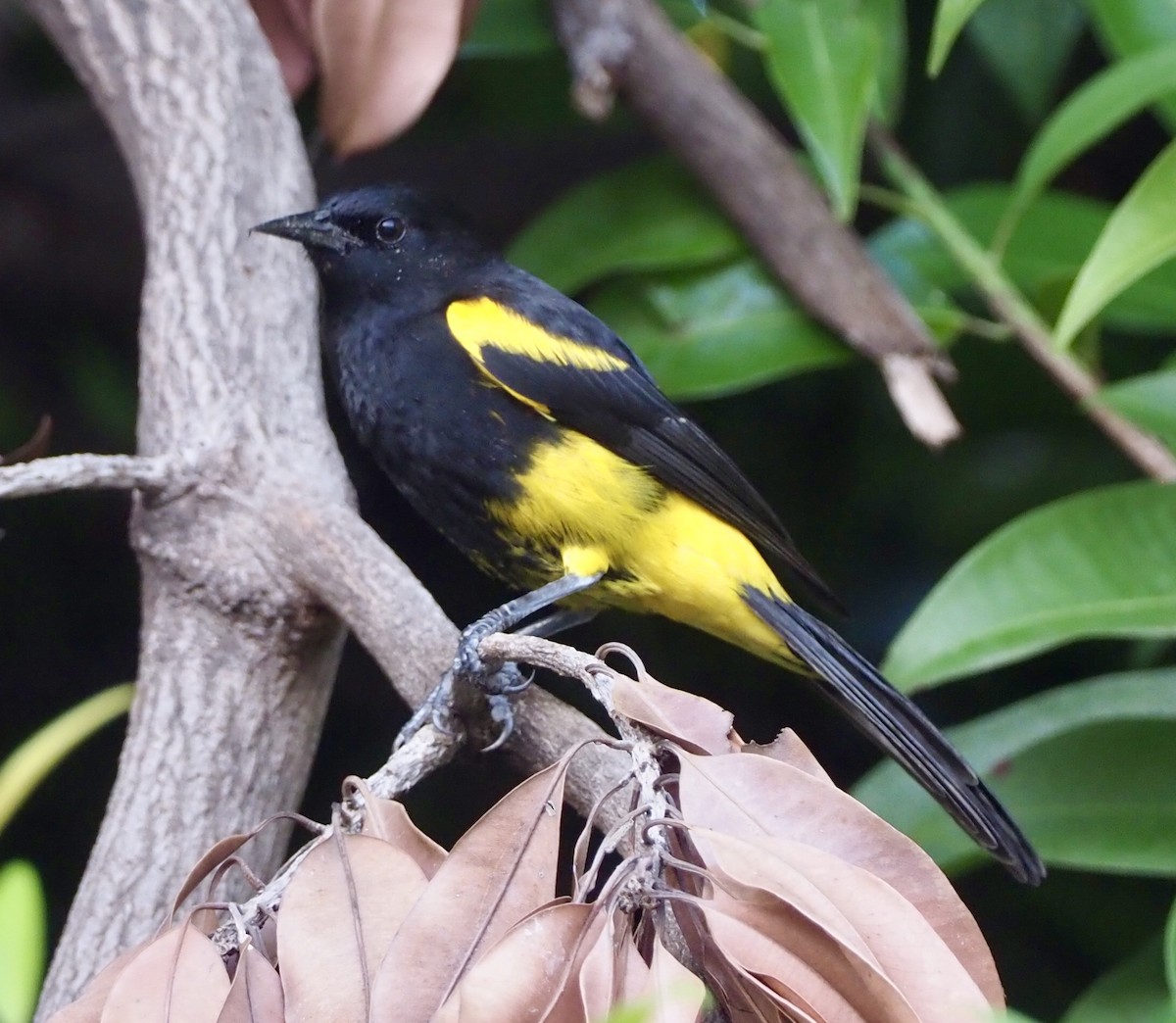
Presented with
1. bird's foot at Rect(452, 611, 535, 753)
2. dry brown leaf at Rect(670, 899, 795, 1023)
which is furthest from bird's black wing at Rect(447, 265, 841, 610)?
dry brown leaf at Rect(670, 899, 795, 1023)

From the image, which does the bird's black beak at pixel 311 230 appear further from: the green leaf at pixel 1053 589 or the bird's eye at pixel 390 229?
the green leaf at pixel 1053 589

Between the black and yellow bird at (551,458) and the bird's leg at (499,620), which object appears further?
the black and yellow bird at (551,458)

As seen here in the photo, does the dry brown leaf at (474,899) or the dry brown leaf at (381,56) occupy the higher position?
the dry brown leaf at (381,56)

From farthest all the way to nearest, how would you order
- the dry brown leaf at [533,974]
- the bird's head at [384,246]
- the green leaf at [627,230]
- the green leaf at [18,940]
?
1. the green leaf at [627,230]
2. the bird's head at [384,246]
3. the dry brown leaf at [533,974]
4. the green leaf at [18,940]

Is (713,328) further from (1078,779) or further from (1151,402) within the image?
(1078,779)

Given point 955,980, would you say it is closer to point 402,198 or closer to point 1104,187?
point 402,198

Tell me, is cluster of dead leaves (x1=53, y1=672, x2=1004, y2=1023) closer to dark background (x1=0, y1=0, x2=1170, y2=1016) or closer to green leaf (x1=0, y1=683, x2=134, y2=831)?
green leaf (x1=0, y1=683, x2=134, y2=831)

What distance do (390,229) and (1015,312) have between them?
40.4 inches

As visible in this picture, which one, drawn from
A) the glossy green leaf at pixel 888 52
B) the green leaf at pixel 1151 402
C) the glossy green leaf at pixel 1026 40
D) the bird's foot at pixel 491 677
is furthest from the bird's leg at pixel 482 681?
the glossy green leaf at pixel 1026 40

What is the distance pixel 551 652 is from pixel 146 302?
3.23ft

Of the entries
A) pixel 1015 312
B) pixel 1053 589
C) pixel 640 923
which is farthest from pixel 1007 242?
pixel 640 923

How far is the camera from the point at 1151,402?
5.57 ft

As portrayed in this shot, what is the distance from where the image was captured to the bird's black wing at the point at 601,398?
5.50 feet

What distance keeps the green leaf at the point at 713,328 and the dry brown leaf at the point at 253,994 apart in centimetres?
132
